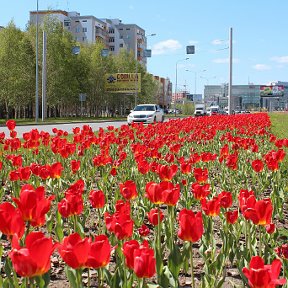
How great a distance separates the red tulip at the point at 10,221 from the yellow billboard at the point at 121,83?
6859cm

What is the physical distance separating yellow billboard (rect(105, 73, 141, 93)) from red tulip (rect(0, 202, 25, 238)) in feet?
225

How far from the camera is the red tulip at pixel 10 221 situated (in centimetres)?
205

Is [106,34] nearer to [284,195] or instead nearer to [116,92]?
[116,92]

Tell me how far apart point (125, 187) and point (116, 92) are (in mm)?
68292

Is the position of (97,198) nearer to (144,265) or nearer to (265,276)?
(144,265)

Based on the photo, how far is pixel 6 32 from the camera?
4981 centimetres

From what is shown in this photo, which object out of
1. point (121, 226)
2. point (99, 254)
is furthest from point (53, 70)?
point (99, 254)

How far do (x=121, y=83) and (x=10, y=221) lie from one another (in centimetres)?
→ 6897

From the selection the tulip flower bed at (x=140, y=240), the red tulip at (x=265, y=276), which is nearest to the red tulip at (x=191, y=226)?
the tulip flower bed at (x=140, y=240)

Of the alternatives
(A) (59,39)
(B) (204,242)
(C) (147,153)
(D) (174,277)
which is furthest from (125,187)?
(A) (59,39)

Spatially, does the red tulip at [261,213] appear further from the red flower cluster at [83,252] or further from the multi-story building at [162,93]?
the multi-story building at [162,93]

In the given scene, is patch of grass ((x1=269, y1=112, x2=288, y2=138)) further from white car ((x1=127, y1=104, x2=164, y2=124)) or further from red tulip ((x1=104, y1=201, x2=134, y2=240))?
red tulip ((x1=104, y1=201, x2=134, y2=240))

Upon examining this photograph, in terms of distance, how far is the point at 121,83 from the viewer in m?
70.4

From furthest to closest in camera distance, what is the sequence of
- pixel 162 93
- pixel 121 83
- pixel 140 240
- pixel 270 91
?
pixel 270 91 → pixel 162 93 → pixel 121 83 → pixel 140 240
